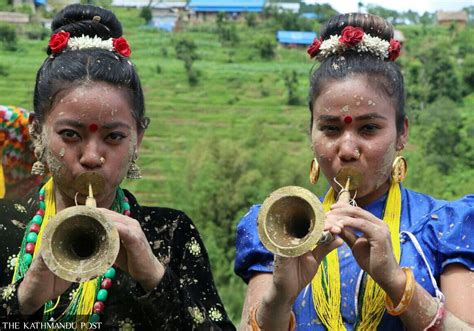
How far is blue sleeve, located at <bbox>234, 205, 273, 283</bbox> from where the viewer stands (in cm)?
331

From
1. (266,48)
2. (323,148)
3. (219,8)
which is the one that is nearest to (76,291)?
(323,148)

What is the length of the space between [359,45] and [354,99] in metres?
0.27

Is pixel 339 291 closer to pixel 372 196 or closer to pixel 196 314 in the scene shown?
pixel 372 196

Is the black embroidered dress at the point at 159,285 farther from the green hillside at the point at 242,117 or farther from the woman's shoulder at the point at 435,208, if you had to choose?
the green hillside at the point at 242,117

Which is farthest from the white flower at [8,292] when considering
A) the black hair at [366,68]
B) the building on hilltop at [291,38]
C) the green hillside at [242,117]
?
the building on hilltop at [291,38]

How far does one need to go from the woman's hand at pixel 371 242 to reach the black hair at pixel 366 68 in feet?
1.86

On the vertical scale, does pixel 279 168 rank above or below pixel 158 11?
below

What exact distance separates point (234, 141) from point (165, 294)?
27.1m

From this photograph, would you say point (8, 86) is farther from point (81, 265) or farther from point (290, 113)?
point (81, 265)

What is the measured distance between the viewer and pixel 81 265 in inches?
105

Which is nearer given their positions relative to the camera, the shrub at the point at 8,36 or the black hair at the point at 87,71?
the black hair at the point at 87,71

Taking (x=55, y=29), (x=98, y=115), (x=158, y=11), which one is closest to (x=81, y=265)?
(x=98, y=115)

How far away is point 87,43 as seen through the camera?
3.24 metres

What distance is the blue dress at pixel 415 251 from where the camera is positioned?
10.2ft
